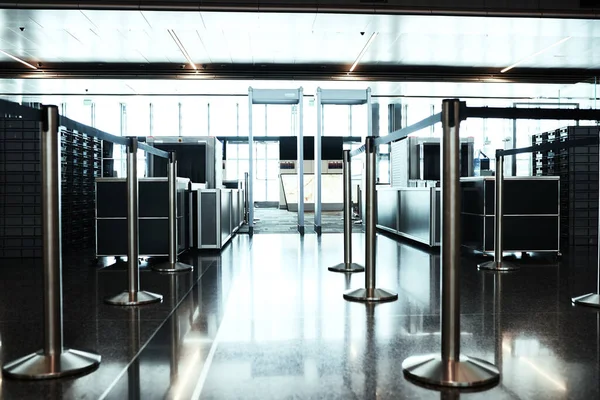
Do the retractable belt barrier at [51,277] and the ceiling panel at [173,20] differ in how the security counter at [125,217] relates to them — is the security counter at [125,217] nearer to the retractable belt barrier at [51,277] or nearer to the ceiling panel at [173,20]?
the retractable belt barrier at [51,277]

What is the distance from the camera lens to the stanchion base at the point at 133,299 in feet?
12.1

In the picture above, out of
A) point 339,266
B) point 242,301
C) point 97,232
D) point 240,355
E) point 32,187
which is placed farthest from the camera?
point 32,187

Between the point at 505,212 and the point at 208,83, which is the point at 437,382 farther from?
the point at 208,83

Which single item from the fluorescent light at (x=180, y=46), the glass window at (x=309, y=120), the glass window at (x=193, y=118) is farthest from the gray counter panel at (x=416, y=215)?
the glass window at (x=193, y=118)

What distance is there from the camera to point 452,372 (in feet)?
7.18

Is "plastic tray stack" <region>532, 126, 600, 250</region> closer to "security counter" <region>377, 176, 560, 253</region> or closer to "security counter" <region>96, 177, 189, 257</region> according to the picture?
"security counter" <region>377, 176, 560, 253</region>

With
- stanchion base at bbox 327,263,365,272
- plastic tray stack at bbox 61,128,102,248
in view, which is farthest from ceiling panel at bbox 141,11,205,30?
stanchion base at bbox 327,263,365,272

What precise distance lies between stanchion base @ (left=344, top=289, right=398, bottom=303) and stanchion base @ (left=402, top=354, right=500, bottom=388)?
1.45 meters

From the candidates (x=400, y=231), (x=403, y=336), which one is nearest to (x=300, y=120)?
(x=400, y=231)

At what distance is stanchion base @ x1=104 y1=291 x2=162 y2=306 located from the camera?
12.1ft

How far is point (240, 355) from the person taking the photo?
2498 millimetres

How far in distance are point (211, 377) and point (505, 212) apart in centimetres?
487

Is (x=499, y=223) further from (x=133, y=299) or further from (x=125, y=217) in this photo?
(x=125, y=217)

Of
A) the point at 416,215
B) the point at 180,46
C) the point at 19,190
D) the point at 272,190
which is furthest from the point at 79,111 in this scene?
the point at 416,215
